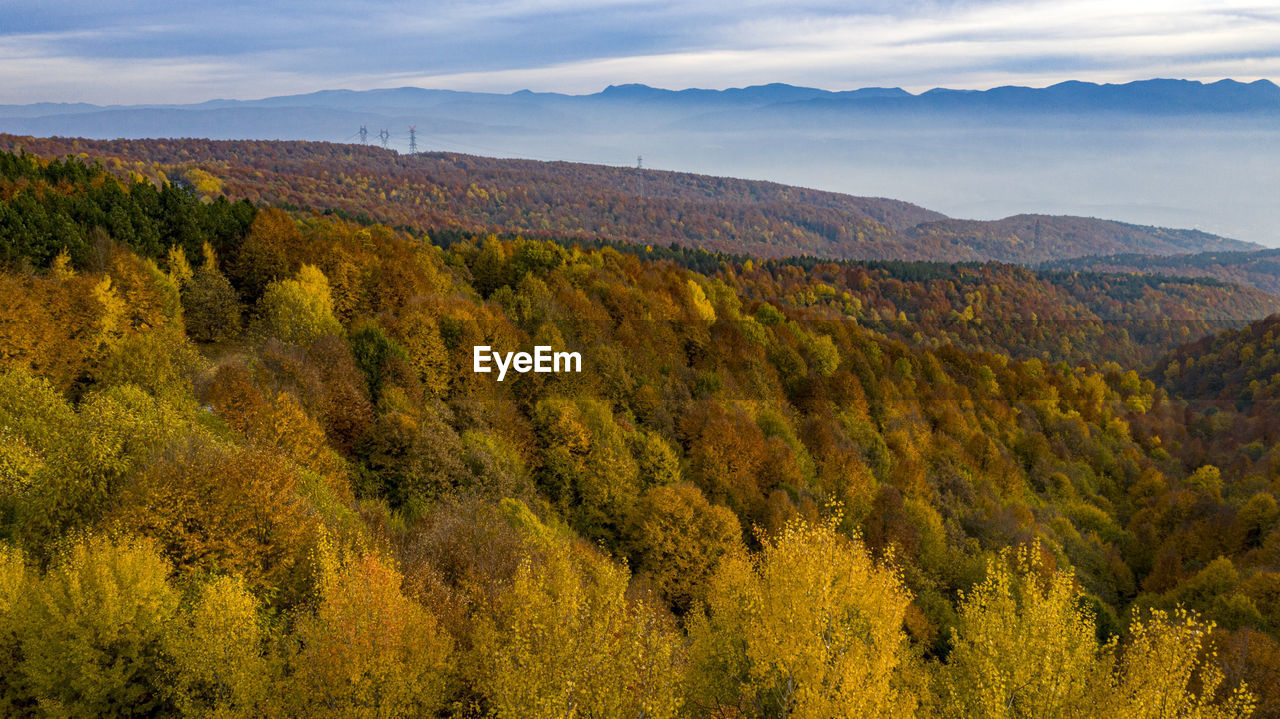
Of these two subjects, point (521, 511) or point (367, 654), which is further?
point (521, 511)

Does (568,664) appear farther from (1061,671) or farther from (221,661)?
(1061,671)

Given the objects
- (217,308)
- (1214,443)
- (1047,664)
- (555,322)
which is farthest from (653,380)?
(1214,443)

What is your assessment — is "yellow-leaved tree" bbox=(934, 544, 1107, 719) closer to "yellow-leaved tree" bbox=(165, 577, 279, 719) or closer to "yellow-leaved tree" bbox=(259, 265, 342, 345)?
"yellow-leaved tree" bbox=(165, 577, 279, 719)

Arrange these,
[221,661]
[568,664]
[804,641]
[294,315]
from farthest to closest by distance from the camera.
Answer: [294,315], [804,641], [221,661], [568,664]

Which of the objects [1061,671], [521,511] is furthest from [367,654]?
[1061,671]

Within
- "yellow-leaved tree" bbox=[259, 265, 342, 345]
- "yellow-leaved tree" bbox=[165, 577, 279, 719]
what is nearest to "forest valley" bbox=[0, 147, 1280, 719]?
"yellow-leaved tree" bbox=[165, 577, 279, 719]

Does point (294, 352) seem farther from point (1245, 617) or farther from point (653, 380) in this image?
point (1245, 617)
